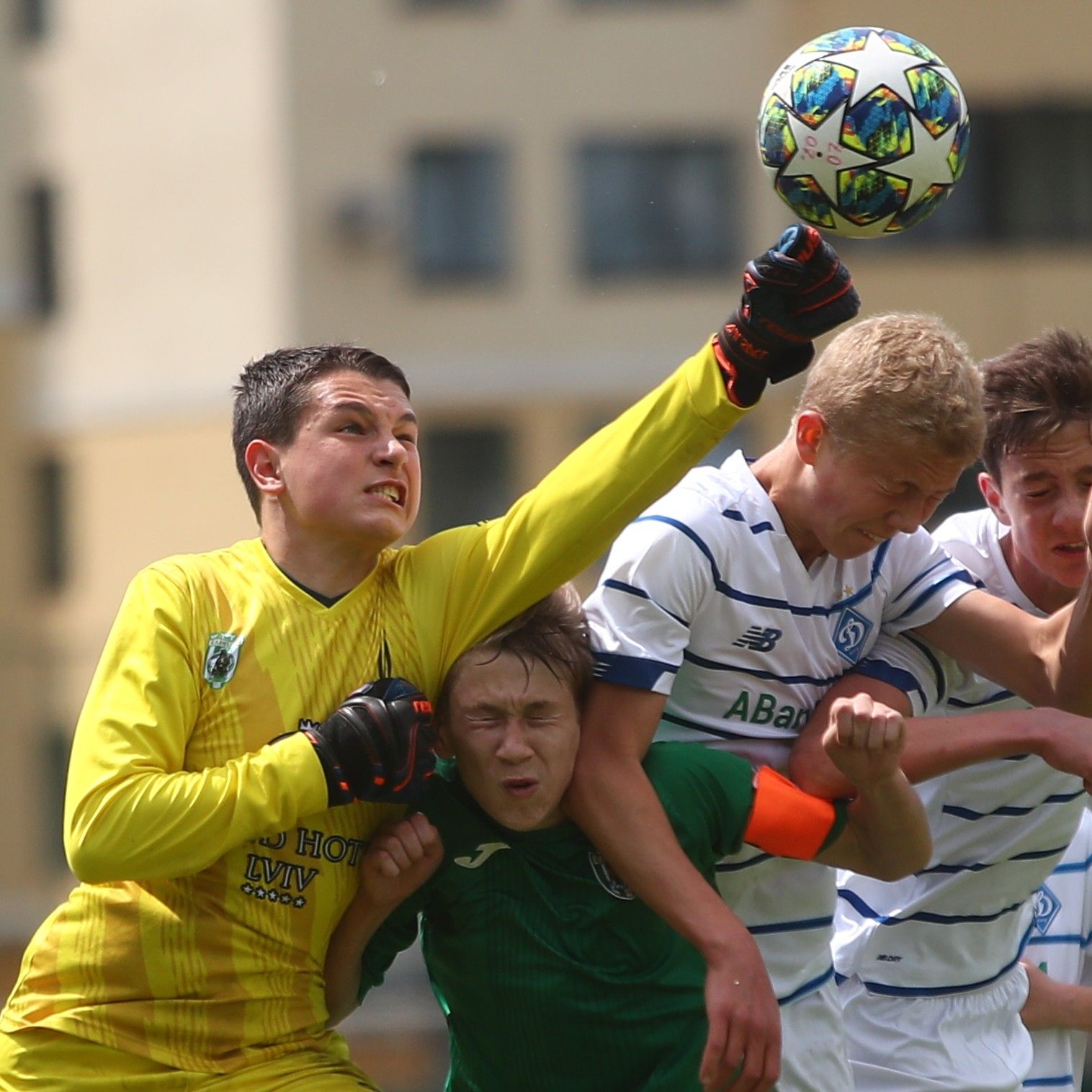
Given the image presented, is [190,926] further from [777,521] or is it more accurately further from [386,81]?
[386,81]

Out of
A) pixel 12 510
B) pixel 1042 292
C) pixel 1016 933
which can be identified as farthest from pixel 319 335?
pixel 1016 933

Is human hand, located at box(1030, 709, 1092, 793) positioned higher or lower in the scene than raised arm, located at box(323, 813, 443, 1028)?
higher

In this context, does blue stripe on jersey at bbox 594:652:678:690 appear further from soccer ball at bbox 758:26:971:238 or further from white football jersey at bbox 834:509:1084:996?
soccer ball at bbox 758:26:971:238

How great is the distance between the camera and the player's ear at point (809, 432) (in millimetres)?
4602

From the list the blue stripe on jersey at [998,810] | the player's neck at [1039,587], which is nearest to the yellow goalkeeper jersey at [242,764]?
the player's neck at [1039,587]

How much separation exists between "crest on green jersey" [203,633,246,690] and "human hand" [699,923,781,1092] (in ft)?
3.64

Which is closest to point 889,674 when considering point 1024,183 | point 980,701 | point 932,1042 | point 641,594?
point 980,701

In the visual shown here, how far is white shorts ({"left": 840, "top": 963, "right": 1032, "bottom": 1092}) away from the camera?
5.40m

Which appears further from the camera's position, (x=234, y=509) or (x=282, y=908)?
(x=234, y=509)

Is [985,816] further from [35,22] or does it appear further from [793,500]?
[35,22]

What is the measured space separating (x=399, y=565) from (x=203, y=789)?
70cm

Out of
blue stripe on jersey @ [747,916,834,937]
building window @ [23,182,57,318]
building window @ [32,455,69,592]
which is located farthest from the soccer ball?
building window @ [23,182,57,318]

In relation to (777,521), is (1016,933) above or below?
below

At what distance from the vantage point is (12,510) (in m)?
25.2
